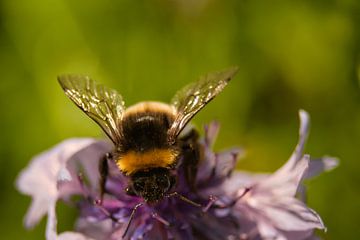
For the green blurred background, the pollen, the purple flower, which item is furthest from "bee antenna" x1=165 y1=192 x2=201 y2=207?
the green blurred background

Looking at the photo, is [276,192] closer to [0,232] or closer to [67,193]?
[67,193]

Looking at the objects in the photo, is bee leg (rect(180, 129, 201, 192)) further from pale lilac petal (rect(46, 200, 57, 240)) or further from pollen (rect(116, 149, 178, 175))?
pale lilac petal (rect(46, 200, 57, 240))

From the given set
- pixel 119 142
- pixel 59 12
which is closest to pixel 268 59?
pixel 59 12

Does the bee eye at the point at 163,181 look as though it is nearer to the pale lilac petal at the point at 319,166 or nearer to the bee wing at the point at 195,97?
the bee wing at the point at 195,97

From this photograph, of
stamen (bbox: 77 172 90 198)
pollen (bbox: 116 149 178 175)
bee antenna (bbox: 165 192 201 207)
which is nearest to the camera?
pollen (bbox: 116 149 178 175)

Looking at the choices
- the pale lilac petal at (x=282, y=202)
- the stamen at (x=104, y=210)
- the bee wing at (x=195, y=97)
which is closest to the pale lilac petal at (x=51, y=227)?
the stamen at (x=104, y=210)

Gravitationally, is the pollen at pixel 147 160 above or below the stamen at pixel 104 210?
above

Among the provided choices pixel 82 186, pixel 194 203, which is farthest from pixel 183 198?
pixel 82 186
